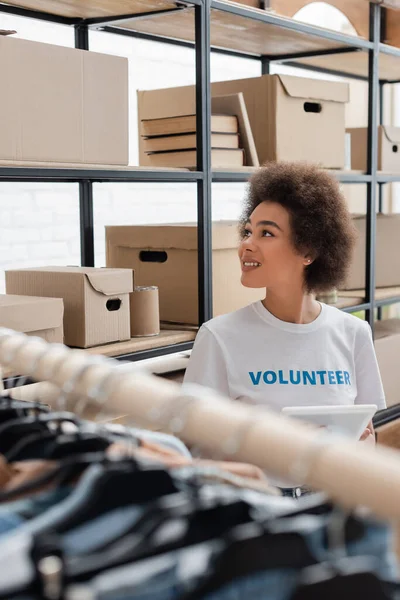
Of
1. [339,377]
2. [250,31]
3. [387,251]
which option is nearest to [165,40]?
[250,31]

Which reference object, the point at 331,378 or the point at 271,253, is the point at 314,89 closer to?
the point at 271,253

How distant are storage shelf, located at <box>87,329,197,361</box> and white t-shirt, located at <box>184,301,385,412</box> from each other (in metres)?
0.22

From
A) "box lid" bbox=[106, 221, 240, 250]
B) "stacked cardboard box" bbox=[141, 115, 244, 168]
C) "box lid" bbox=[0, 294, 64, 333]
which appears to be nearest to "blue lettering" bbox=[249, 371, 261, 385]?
"box lid" bbox=[0, 294, 64, 333]

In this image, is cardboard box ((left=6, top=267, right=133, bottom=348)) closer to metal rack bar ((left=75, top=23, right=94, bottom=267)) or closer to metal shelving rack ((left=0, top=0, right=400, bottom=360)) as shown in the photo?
metal shelving rack ((left=0, top=0, right=400, bottom=360))

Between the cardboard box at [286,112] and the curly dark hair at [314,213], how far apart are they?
51cm

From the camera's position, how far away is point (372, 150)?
2.82m

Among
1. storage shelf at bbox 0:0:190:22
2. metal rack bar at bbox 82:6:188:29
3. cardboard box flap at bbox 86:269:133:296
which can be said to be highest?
storage shelf at bbox 0:0:190:22

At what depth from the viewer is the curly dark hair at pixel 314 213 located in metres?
1.89

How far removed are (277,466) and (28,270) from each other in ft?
5.15

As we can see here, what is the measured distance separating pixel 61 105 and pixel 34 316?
→ 485 mm

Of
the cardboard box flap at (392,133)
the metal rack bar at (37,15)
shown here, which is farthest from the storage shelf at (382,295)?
the metal rack bar at (37,15)

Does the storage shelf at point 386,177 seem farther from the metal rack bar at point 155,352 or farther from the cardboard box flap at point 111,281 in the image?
the cardboard box flap at point 111,281

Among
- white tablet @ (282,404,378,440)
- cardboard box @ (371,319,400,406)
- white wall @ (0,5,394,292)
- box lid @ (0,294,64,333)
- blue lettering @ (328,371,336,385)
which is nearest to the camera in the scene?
white tablet @ (282,404,378,440)

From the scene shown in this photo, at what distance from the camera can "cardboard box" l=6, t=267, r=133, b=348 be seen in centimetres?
193
